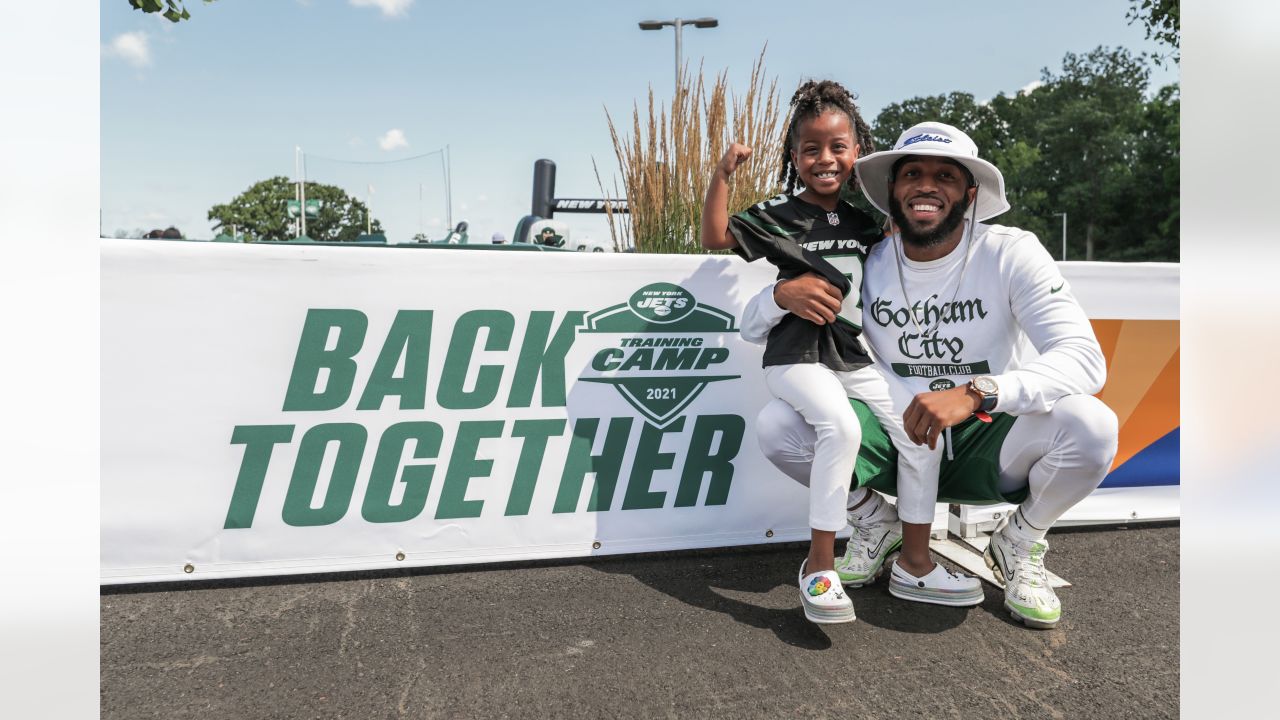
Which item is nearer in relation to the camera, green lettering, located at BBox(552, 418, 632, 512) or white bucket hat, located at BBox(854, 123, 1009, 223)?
white bucket hat, located at BBox(854, 123, 1009, 223)

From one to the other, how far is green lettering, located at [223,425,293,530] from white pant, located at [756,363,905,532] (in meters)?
1.88

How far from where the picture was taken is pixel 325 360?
126 inches

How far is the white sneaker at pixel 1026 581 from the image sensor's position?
2.72 metres

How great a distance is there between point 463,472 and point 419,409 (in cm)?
30

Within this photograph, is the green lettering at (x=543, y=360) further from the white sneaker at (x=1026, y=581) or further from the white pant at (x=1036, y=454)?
the white sneaker at (x=1026, y=581)

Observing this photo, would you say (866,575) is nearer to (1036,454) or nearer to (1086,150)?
(1036,454)

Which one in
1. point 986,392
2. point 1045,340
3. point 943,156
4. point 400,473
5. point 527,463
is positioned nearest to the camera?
point 986,392

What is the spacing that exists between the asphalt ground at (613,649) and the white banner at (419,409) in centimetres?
18

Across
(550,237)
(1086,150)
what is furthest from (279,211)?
(1086,150)

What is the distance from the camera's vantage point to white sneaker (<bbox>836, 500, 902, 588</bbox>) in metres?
3.08

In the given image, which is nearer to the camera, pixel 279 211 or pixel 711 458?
pixel 711 458

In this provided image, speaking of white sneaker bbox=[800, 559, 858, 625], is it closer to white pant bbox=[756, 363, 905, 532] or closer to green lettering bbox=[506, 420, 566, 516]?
white pant bbox=[756, 363, 905, 532]

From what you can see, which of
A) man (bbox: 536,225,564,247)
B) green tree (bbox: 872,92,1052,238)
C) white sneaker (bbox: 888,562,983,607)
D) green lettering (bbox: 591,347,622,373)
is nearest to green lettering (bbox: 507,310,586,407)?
green lettering (bbox: 591,347,622,373)

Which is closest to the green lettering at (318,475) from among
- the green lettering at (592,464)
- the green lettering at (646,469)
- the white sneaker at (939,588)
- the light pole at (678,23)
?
the green lettering at (592,464)
